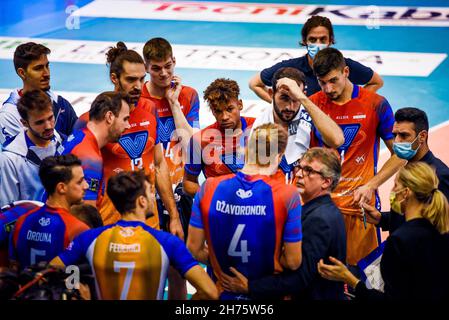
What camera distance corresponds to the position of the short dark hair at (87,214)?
6.08 m

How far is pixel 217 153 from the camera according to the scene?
7.20 metres

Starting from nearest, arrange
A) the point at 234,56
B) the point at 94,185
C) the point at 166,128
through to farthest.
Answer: the point at 94,185 < the point at 166,128 < the point at 234,56

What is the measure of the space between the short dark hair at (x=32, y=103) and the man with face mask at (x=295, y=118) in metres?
1.78

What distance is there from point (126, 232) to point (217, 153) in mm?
1983

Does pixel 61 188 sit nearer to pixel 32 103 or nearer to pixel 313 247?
pixel 32 103

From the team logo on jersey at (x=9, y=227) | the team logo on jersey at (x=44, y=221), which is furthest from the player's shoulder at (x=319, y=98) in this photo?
the team logo on jersey at (x=9, y=227)

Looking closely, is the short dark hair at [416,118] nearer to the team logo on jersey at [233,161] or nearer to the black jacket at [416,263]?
the team logo on jersey at [233,161]

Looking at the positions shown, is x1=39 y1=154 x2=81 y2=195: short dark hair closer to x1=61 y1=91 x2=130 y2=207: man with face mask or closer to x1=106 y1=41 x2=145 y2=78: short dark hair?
x1=61 y1=91 x2=130 y2=207: man with face mask

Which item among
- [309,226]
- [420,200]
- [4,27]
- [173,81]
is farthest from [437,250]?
[4,27]

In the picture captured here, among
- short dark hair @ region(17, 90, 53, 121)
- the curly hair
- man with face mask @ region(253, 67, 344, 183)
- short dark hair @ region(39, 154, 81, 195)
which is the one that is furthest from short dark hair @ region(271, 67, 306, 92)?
short dark hair @ region(39, 154, 81, 195)

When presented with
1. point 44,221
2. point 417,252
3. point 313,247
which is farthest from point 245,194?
point 44,221

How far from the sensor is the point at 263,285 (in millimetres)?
5570
